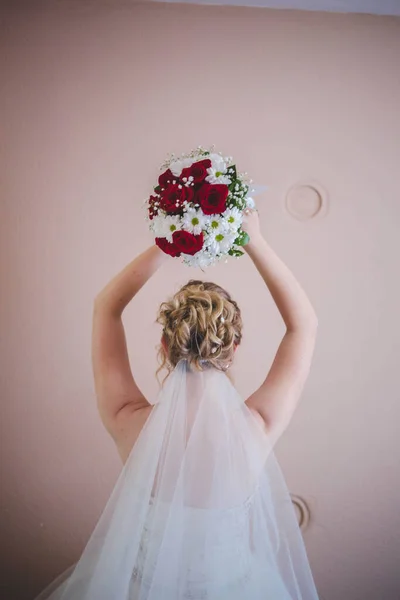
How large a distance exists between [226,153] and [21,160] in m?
0.94

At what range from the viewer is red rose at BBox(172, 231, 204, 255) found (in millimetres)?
1456

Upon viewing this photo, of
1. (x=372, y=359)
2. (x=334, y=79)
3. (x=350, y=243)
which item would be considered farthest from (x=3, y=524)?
(x=334, y=79)

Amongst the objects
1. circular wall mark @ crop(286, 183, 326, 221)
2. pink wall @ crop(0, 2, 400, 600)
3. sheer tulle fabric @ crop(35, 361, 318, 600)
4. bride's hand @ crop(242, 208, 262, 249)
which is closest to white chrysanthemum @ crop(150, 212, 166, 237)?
bride's hand @ crop(242, 208, 262, 249)

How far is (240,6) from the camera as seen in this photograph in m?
2.44

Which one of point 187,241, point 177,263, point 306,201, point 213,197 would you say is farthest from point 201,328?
A: point 306,201

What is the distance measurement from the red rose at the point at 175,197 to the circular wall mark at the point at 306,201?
1.08 m

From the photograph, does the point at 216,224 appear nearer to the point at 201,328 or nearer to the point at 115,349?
the point at 201,328

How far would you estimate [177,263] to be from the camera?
7.87ft

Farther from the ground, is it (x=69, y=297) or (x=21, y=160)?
(x=21, y=160)

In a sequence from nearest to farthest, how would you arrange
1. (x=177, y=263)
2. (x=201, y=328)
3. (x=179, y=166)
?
(x=201, y=328) < (x=179, y=166) < (x=177, y=263)

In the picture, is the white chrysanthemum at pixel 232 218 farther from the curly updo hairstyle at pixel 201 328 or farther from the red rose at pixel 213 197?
the curly updo hairstyle at pixel 201 328

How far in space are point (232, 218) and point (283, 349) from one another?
448 millimetres

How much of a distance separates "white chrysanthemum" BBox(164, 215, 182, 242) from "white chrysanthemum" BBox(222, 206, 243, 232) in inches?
5.3

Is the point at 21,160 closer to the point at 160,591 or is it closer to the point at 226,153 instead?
the point at 226,153
